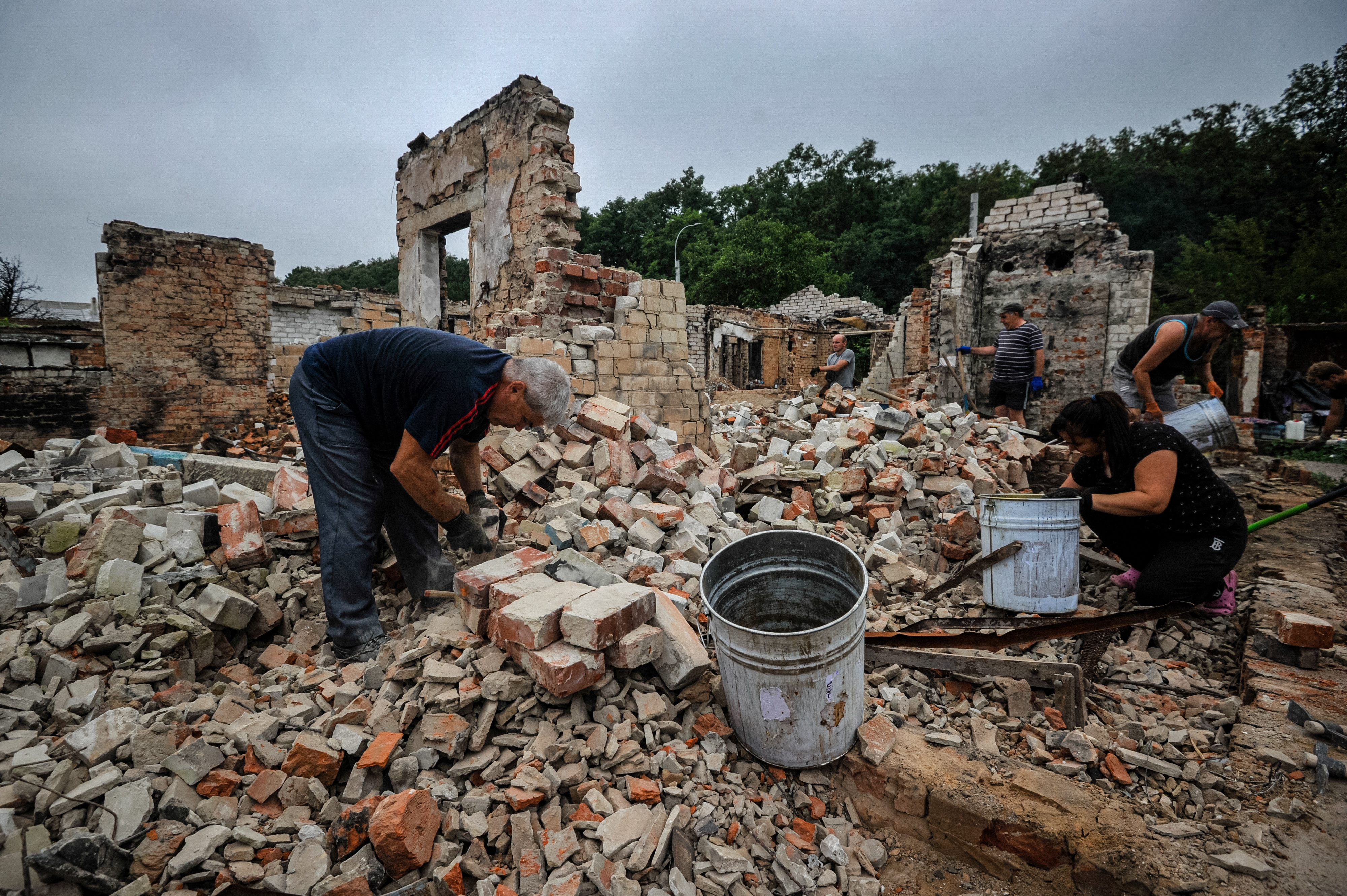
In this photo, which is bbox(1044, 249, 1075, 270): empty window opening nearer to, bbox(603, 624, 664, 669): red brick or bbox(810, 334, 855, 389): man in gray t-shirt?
bbox(810, 334, 855, 389): man in gray t-shirt

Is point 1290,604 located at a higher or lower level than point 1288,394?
lower

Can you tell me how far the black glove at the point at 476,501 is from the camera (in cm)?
331

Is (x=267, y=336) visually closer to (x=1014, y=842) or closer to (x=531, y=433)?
(x=531, y=433)

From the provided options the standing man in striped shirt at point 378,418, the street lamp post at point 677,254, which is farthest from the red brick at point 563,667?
the street lamp post at point 677,254

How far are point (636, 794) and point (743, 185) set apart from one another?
153 ft

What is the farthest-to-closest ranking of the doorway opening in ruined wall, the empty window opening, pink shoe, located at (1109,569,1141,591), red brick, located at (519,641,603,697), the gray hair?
Result: the empty window opening
the doorway opening in ruined wall
pink shoe, located at (1109,569,1141,591)
the gray hair
red brick, located at (519,641,603,697)

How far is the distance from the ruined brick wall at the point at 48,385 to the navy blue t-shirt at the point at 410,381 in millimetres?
9337

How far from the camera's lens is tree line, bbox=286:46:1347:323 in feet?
69.8

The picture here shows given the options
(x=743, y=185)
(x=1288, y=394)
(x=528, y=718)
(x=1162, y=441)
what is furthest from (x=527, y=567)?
(x=743, y=185)

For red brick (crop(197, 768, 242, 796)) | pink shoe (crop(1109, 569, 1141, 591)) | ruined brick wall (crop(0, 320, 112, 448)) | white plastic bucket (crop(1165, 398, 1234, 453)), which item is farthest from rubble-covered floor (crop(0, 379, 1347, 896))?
ruined brick wall (crop(0, 320, 112, 448))

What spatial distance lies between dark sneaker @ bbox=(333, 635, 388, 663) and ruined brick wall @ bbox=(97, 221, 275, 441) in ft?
32.1

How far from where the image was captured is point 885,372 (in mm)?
14539

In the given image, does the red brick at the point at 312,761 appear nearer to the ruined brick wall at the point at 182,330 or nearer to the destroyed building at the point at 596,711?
the destroyed building at the point at 596,711

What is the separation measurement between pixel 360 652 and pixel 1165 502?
4152mm
